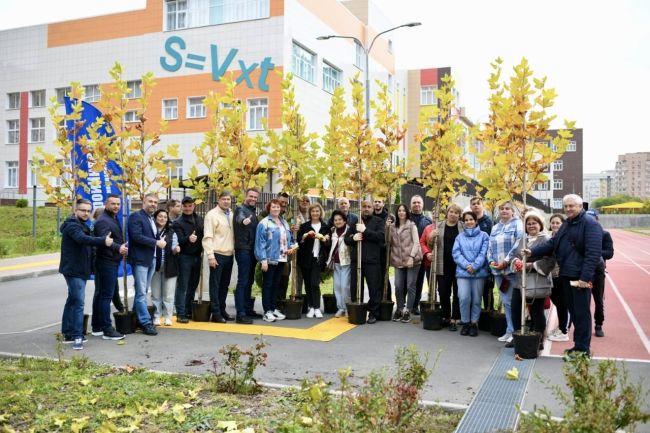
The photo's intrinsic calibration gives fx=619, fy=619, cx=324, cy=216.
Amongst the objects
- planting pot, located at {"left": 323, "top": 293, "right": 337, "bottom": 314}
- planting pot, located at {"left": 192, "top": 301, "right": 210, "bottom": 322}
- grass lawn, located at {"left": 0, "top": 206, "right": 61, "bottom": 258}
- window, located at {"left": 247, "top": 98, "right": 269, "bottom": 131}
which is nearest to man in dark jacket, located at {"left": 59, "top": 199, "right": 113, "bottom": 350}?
planting pot, located at {"left": 192, "top": 301, "right": 210, "bottom": 322}

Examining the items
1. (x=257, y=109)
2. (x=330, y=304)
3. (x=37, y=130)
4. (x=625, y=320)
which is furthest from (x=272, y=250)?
(x=37, y=130)

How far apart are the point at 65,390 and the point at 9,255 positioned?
17929mm

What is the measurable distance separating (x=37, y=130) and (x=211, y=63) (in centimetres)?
1614

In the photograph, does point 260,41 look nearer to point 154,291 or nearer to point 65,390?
point 154,291

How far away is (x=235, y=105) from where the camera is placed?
1062cm

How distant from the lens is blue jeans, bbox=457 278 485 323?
8859mm

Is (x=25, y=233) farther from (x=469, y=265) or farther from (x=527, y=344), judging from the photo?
(x=527, y=344)

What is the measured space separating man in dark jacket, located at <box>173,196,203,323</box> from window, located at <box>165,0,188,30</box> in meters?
29.1

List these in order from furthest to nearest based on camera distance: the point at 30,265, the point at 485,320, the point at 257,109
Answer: the point at 257,109 → the point at 30,265 → the point at 485,320

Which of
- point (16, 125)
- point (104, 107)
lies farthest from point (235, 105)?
point (16, 125)

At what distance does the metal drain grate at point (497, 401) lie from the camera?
4.86 meters

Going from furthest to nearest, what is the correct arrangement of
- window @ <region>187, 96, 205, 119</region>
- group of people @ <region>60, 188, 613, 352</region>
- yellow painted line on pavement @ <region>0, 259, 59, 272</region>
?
1. window @ <region>187, 96, 205, 119</region>
2. yellow painted line on pavement @ <region>0, 259, 59, 272</region>
3. group of people @ <region>60, 188, 613, 352</region>

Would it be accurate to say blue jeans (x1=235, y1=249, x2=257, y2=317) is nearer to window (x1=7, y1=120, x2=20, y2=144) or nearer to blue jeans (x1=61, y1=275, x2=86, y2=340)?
blue jeans (x1=61, y1=275, x2=86, y2=340)

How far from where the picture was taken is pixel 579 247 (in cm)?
717
